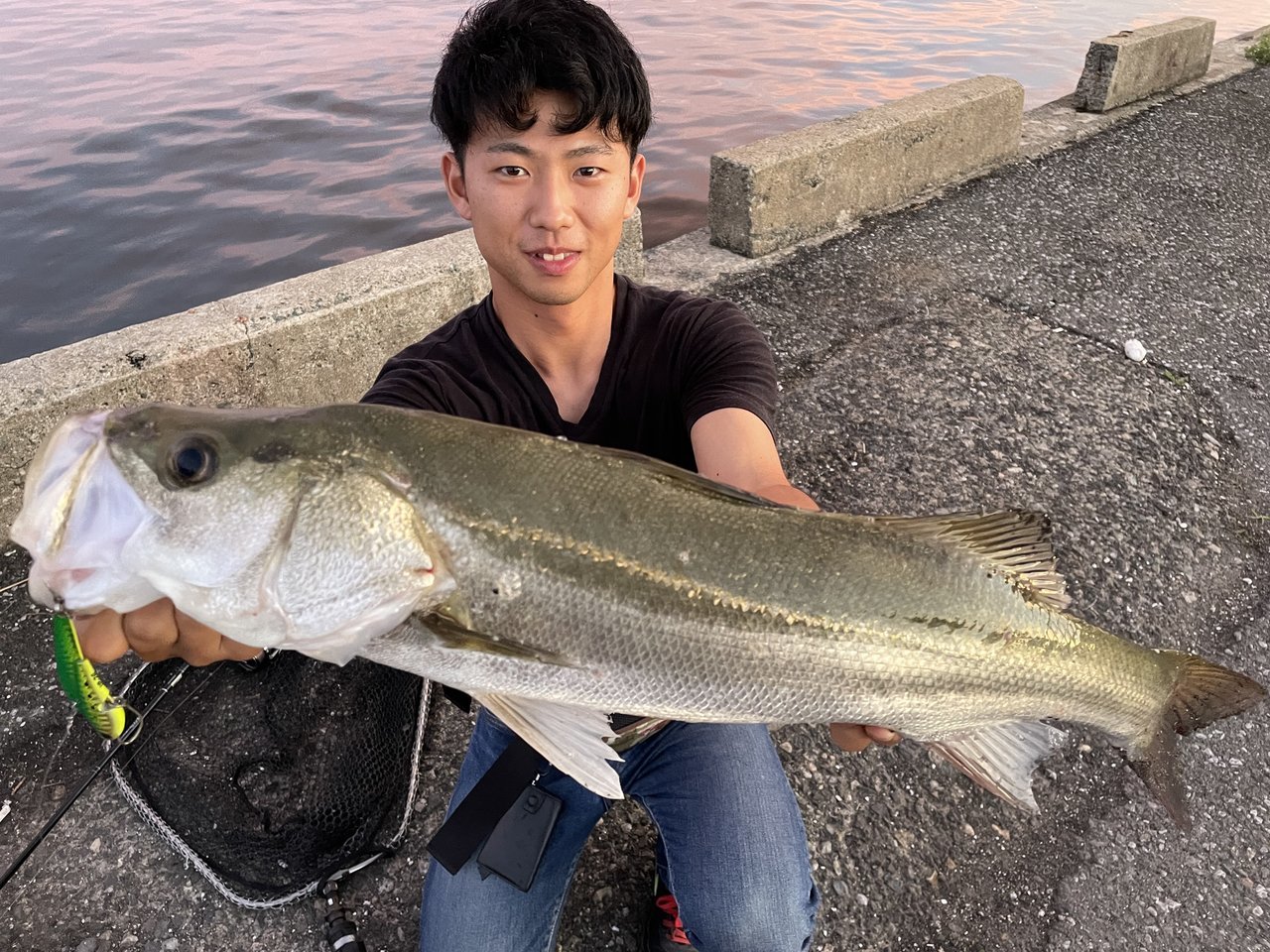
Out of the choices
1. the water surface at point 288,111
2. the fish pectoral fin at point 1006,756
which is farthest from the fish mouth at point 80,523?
the water surface at point 288,111

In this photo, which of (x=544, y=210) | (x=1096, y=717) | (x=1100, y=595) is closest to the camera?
(x=1096, y=717)

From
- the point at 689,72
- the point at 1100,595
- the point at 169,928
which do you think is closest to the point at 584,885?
the point at 169,928

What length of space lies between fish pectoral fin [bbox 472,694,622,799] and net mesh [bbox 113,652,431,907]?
1.04 metres

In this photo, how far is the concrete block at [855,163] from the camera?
5.75 metres

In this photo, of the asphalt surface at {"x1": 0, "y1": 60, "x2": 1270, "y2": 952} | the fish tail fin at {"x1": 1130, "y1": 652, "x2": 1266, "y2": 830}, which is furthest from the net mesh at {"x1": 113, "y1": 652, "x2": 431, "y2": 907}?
the fish tail fin at {"x1": 1130, "y1": 652, "x2": 1266, "y2": 830}

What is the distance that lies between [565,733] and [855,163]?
17.9 ft

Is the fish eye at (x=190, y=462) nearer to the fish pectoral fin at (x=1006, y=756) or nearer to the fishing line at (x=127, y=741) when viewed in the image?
the fishing line at (x=127, y=741)

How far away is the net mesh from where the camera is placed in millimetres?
2488

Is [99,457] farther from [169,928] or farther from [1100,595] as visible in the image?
[1100,595]

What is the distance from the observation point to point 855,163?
6.22 meters

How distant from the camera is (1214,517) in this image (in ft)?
13.1

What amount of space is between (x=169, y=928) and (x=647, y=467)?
1.94 m

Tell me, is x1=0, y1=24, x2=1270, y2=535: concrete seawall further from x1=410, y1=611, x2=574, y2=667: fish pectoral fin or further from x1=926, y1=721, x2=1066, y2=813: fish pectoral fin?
x1=926, y1=721, x2=1066, y2=813: fish pectoral fin

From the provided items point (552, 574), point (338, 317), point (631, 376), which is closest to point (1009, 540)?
point (552, 574)
